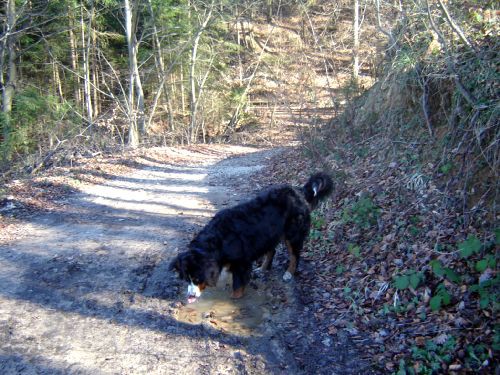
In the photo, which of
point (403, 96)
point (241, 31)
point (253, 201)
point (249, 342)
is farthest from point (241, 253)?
point (241, 31)

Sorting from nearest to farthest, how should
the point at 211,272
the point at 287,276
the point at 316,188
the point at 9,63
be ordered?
the point at 211,272
the point at 287,276
the point at 316,188
the point at 9,63

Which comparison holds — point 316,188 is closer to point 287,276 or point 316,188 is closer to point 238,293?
point 287,276

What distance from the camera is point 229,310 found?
17.3 ft

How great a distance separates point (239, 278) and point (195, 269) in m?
0.80

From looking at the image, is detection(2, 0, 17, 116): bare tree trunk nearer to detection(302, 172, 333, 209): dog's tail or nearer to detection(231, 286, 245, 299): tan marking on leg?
detection(302, 172, 333, 209): dog's tail

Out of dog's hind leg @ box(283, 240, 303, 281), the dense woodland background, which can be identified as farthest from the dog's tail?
dog's hind leg @ box(283, 240, 303, 281)

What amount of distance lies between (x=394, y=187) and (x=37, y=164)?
12966 mm

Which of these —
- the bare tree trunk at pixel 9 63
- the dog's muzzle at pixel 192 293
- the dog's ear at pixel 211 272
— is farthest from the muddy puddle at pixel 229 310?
the bare tree trunk at pixel 9 63

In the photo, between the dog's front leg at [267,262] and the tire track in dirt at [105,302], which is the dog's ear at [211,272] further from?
the dog's front leg at [267,262]

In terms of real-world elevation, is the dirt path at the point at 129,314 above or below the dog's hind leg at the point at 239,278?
below

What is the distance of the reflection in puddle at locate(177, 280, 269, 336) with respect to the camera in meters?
4.90

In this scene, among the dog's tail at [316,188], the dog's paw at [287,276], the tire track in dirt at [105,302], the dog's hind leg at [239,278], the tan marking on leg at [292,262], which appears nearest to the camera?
the tire track in dirt at [105,302]

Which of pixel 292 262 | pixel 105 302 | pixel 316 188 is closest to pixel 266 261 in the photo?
pixel 292 262

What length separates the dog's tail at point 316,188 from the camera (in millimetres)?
6676
